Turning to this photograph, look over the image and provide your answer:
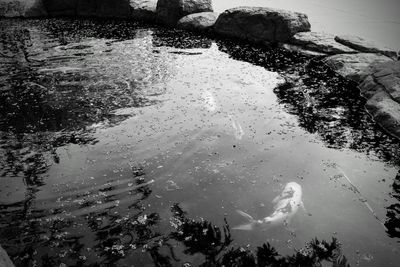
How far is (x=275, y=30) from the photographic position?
9.77m

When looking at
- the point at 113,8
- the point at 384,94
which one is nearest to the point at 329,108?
the point at 384,94

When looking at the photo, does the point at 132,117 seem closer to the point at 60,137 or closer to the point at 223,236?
the point at 60,137

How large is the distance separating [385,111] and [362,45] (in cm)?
370

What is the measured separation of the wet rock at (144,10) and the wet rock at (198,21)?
1592 mm

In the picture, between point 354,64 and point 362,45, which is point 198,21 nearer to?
point 362,45

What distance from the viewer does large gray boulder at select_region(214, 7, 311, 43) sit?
9.69 metres

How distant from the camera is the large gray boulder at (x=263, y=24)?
31.8 ft


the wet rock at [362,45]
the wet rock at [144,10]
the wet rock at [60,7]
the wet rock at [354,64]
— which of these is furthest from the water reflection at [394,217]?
the wet rock at [60,7]

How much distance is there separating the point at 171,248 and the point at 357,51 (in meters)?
7.97

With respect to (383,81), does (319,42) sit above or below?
above

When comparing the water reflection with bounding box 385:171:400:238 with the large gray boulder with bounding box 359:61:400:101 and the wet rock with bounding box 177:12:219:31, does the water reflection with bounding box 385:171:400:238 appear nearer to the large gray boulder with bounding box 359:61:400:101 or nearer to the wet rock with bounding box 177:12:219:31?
the large gray boulder with bounding box 359:61:400:101

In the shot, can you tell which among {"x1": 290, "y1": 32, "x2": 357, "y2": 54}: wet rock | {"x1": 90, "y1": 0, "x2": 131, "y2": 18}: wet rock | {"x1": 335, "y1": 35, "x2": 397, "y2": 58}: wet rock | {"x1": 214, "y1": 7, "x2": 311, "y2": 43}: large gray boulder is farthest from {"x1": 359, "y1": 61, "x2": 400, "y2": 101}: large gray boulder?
{"x1": 90, "y1": 0, "x2": 131, "y2": 18}: wet rock

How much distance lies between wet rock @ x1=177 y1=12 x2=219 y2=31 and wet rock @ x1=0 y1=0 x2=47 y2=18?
639 cm

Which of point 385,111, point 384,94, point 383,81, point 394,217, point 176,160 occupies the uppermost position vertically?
point 383,81
